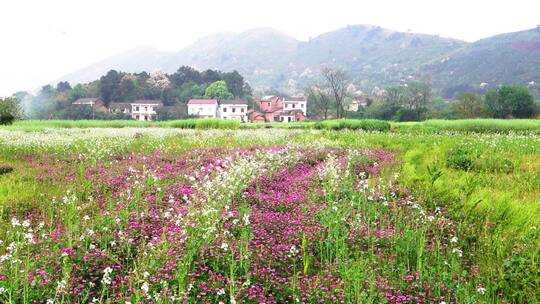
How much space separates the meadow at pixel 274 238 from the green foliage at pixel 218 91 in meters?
119

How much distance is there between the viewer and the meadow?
195 inches

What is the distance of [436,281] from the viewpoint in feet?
17.9

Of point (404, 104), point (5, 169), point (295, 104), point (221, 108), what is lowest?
point (5, 169)

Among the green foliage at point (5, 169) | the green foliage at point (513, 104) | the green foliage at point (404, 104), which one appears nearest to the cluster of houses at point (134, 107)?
the green foliage at point (404, 104)

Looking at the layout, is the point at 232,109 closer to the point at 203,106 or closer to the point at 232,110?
the point at 232,110

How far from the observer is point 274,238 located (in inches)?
267

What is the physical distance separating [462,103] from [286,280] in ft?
301

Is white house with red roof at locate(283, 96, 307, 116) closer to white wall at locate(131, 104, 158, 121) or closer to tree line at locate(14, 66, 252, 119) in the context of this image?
tree line at locate(14, 66, 252, 119)

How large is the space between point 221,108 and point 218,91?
7.28 metres

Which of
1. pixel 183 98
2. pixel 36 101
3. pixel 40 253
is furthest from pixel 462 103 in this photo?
pixel 36 101

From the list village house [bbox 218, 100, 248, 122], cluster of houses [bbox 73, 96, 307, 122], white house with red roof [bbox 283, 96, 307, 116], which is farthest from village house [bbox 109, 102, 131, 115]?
white house with red roof [bbox 283, 96, 307, 116]

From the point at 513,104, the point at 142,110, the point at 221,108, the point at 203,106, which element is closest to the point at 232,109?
the point at 221,108

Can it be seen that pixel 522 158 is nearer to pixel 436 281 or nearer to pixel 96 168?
pixel 436 281

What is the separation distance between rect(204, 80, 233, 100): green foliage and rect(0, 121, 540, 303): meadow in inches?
4679
